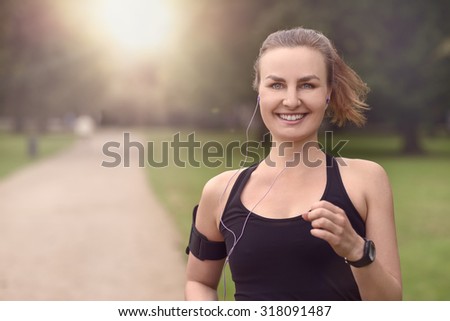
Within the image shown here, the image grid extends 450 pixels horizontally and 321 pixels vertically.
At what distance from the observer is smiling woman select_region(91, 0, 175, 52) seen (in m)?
34.6

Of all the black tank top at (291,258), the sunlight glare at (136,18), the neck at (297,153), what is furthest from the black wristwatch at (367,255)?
A: the sunlight glare at (136,18)

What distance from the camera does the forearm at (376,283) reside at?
77.0 inches

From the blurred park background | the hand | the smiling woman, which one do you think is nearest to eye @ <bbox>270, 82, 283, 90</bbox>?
the hand

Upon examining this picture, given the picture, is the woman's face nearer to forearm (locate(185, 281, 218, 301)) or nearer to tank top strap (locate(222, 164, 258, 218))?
tank top strap (locate(222, 164, 258, 218))

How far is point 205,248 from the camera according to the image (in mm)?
2383

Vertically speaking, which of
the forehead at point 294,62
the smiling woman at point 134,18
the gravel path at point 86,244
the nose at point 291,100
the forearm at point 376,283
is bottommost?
the gravel path at point 86,244

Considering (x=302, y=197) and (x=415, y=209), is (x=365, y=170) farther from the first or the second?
(x=415, y=209)

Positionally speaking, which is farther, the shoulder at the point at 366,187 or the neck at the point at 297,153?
the neck at the point at 297,153

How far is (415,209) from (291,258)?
488 inches

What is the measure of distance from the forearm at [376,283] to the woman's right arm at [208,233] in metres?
0.55

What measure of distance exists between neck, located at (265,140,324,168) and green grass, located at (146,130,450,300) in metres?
4.93

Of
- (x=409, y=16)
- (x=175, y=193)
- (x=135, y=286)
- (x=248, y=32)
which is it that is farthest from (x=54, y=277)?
(x=409, y=16)

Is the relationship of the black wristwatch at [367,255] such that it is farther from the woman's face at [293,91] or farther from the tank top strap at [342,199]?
the woman's face at [293,91]

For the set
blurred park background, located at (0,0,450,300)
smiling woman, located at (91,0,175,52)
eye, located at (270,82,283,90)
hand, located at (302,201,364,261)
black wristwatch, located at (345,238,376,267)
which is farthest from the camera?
smiling woman, located at (91,0,175,52)
